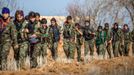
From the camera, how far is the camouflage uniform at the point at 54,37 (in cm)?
1962

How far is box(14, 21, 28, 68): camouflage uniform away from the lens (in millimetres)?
16594

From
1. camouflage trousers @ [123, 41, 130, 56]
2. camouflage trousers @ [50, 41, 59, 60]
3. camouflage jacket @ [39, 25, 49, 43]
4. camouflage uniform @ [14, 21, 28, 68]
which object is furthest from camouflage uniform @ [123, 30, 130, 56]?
camouflage uniform @ [14, 21, 28, 68]

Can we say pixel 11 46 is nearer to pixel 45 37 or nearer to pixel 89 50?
pixel 45 37

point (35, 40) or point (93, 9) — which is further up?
point (93, 9)

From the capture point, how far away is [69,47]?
66.1 ft

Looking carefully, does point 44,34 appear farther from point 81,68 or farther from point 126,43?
point 126,43

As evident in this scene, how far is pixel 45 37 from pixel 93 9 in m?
21.9

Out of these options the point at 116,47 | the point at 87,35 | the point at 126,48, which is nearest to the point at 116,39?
the point at 116,47

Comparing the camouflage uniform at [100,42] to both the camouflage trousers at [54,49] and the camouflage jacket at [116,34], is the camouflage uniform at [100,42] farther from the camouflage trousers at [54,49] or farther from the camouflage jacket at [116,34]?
the camouflage trousers at [54,49]

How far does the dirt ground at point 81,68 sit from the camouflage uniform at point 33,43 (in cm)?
36

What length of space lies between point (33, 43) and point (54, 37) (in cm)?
252

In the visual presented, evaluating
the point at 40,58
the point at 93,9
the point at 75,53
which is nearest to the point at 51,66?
the point at 40,58

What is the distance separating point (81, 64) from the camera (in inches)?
771

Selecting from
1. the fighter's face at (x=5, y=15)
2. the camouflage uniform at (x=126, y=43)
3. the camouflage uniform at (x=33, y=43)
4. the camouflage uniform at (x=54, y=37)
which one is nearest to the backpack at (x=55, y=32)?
the camouflage uniform at (x=54, y=37)
